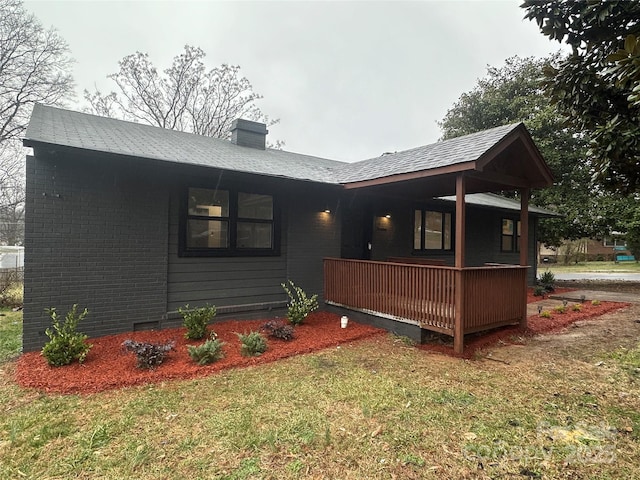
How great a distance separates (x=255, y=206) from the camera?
6652 millimetres

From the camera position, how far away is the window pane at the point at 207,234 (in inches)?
235

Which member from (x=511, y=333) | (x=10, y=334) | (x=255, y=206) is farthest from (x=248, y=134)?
(x=511, y=333)

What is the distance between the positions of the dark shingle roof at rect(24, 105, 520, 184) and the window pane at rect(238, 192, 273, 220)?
1.94 ft

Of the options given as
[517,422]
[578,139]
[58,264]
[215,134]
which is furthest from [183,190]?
[578,139]

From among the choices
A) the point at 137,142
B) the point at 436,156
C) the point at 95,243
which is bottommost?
the point at 95,243

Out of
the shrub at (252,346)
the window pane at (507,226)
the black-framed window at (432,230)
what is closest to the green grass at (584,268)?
the window pane at (507,226)

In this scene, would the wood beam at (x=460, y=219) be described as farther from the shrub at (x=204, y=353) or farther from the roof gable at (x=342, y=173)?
the shrub at (x=204, y=353)

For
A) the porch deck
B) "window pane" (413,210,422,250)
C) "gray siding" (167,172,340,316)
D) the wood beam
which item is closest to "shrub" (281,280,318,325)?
"gray siding" (167,172,340,316)

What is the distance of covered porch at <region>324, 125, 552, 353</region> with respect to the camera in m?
5.05

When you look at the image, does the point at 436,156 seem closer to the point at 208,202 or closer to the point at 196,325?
the point at 208,202

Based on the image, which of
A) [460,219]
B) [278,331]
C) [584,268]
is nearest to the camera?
[460,219]

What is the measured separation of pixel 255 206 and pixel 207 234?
1086 millimetres

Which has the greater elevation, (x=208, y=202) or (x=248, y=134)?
(x=248, y=134)

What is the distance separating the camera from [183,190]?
5.82 meters
